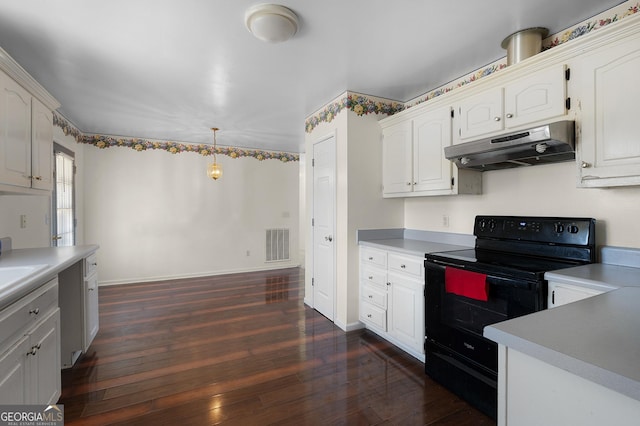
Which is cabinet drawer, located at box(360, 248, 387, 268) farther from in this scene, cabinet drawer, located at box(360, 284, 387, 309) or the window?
the window

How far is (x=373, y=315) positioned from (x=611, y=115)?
2.22m

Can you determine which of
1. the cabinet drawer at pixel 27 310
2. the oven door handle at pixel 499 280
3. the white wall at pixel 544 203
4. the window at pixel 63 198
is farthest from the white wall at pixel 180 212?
the oven door handle at pixel 499 280

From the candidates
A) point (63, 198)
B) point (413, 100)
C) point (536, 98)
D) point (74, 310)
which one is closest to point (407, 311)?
point (536, 98)

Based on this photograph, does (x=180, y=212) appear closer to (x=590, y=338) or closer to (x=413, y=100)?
(x=413, y=100)

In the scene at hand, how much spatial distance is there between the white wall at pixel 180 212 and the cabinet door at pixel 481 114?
406cm

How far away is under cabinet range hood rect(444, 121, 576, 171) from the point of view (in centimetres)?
169

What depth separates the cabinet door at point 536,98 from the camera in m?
1.78

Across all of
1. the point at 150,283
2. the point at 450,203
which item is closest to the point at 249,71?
the point at 450,203

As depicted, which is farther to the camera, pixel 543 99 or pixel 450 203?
pixel 450 203

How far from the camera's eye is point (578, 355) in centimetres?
68

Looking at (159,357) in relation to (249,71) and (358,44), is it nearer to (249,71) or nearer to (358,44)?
(249,71)

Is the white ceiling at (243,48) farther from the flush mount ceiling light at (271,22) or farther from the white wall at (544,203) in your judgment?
the white wall at (544,203)

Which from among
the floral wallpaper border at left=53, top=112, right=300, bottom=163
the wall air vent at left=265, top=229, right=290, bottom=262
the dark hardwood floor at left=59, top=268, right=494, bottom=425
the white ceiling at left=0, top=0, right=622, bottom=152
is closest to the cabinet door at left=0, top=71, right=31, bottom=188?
the white ceiling at left=0, top=0, right=622, bottom=152

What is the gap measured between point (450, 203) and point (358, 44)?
1610 millimetres
